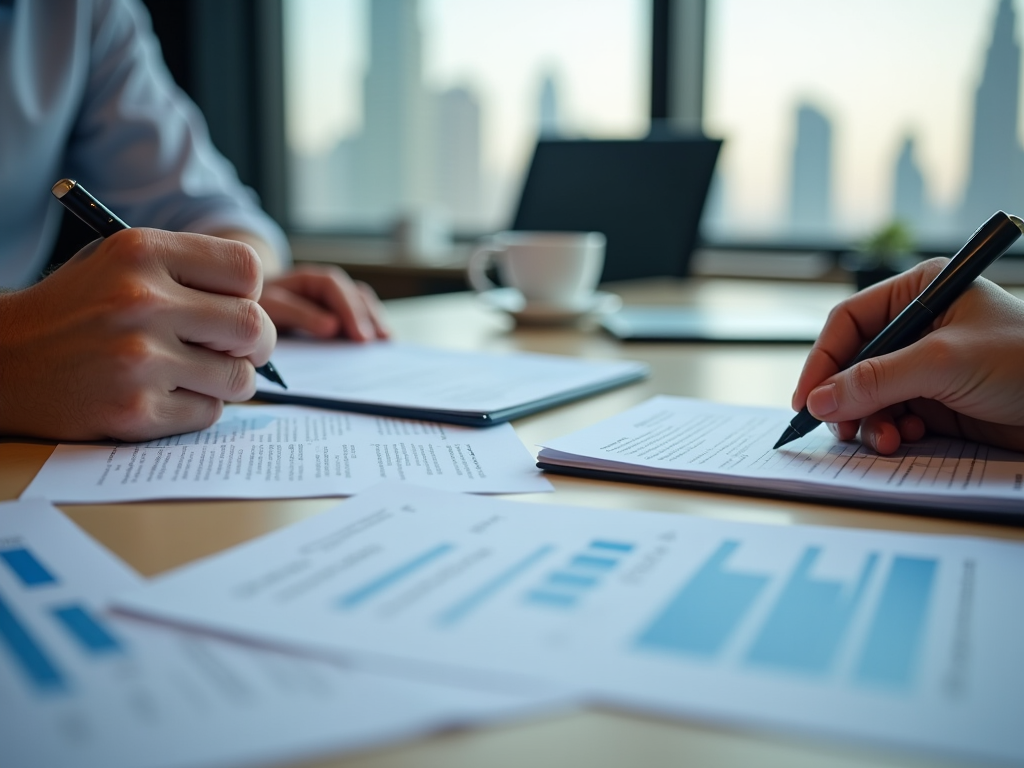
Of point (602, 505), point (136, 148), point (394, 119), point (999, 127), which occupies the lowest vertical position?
point (602, 505)

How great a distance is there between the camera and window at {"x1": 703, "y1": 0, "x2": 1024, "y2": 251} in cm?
215

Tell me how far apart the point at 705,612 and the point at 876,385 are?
0.91ft

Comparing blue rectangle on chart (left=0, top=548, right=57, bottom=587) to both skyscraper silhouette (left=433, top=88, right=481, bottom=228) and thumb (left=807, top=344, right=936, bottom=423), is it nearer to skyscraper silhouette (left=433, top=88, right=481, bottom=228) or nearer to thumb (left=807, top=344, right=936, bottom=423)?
thumb (left=807, top=344, right=936, bottom=423)

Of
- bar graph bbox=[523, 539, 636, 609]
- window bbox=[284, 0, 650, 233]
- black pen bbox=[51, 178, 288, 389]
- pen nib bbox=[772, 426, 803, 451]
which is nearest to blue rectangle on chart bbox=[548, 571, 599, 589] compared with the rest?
bar graph bbox=[523, 539, 636, 609]

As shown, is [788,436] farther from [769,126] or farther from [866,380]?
[769,126]

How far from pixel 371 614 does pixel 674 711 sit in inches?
4.3

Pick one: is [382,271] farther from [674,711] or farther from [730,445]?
[674,711]

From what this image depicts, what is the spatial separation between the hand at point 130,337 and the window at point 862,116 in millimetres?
1611

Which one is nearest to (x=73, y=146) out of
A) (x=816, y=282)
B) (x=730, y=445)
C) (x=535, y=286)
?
(x=535, y=286)

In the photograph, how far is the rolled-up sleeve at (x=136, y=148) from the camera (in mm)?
1229

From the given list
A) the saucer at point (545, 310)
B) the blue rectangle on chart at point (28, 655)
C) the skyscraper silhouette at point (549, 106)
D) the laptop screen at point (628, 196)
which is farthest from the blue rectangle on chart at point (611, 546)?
the skyscraper silhouette at point (549, 106)

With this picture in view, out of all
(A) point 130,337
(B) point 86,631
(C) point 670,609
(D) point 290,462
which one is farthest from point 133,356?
(C) point 670,609

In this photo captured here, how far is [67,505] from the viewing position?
45cm

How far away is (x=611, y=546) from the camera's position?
0.39 meters
